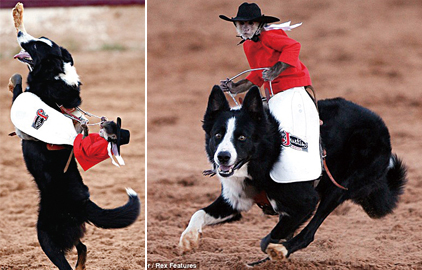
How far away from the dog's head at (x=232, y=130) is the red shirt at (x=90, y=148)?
2.33 ft

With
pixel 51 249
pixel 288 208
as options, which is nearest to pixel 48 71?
pixel 51 249

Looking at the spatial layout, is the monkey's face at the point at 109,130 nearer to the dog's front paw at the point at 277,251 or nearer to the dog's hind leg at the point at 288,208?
the dog's hind leg at the point at 288,208

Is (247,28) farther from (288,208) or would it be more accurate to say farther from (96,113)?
(96,113)

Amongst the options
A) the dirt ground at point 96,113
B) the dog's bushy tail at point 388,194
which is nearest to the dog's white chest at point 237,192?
the dirt ground at point 96,113

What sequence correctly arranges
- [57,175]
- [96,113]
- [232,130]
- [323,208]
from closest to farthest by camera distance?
1. [232,130]
2. [57,175]
3. [323,208]
4. [96,113]

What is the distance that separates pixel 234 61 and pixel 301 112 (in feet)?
31.3

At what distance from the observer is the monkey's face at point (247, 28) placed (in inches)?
165

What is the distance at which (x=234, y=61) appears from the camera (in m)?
13.7

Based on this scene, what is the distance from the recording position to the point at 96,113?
396 inches

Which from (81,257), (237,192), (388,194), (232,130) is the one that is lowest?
(81,257)

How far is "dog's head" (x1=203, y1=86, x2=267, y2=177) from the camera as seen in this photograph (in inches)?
A: 154

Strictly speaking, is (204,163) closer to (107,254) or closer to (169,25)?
(107,254)

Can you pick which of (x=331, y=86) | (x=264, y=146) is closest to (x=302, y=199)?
(x=264, y=146)

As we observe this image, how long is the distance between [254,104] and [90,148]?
1.10 m
